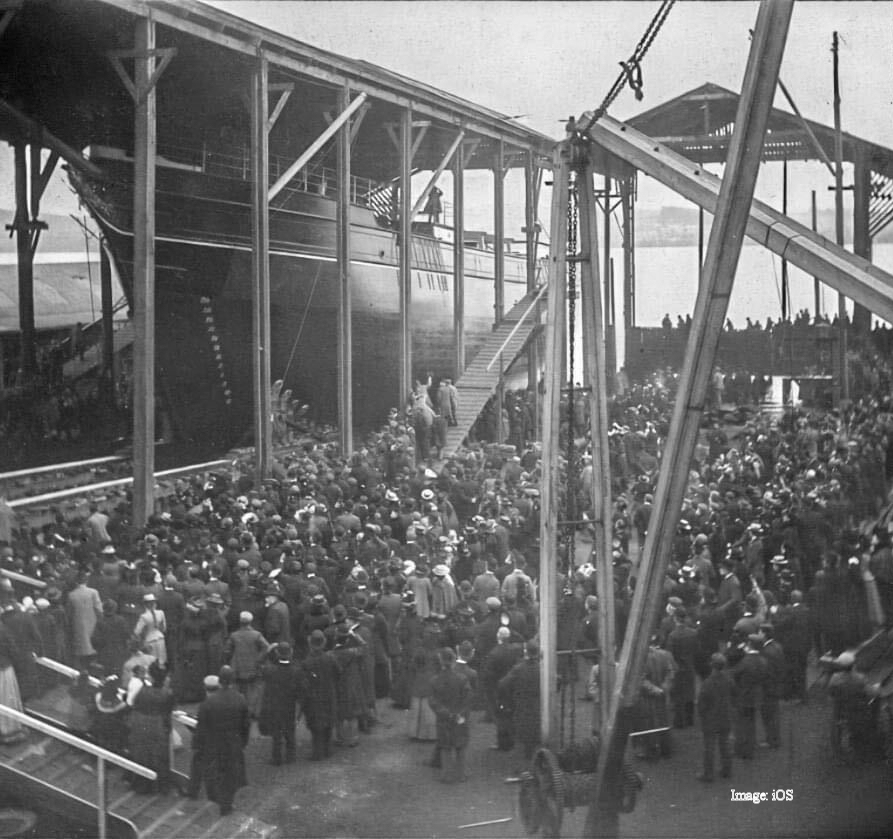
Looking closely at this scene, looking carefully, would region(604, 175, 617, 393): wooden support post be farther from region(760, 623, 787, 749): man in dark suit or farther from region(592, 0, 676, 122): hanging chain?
region(760, 623, 787, 749): man in dark suit

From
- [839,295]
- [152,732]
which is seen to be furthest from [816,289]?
[152,732]

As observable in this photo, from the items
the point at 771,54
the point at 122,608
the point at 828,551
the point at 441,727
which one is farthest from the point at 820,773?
the point at 122,608

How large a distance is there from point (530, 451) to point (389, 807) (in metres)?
3.38

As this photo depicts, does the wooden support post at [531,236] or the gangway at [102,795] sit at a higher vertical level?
the wooden support post at [531,236]

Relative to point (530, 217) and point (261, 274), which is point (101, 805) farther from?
point (530, 217)

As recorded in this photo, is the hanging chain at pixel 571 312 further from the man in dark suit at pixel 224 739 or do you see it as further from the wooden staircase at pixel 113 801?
the wooden staircase at pixel 113 801

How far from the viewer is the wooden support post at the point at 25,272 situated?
8.52 metres

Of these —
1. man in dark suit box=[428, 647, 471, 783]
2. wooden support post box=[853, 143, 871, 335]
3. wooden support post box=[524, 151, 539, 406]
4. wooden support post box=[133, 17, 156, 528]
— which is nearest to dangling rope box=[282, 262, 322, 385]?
wooden support post box=[133, 17, 156, 528]

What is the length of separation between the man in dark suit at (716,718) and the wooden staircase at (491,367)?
3.36 m

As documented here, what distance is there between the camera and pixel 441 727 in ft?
18.6

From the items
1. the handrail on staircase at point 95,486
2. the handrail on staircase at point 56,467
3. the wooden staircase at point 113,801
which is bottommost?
the wooden staircase at point 113,801

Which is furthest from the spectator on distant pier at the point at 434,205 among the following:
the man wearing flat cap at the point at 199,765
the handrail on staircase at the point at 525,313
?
the man wearing flat cap at the point at 199,765

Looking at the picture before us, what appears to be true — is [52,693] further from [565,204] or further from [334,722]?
[565,204]

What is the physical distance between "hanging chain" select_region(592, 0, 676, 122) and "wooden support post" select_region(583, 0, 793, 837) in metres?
0.88
